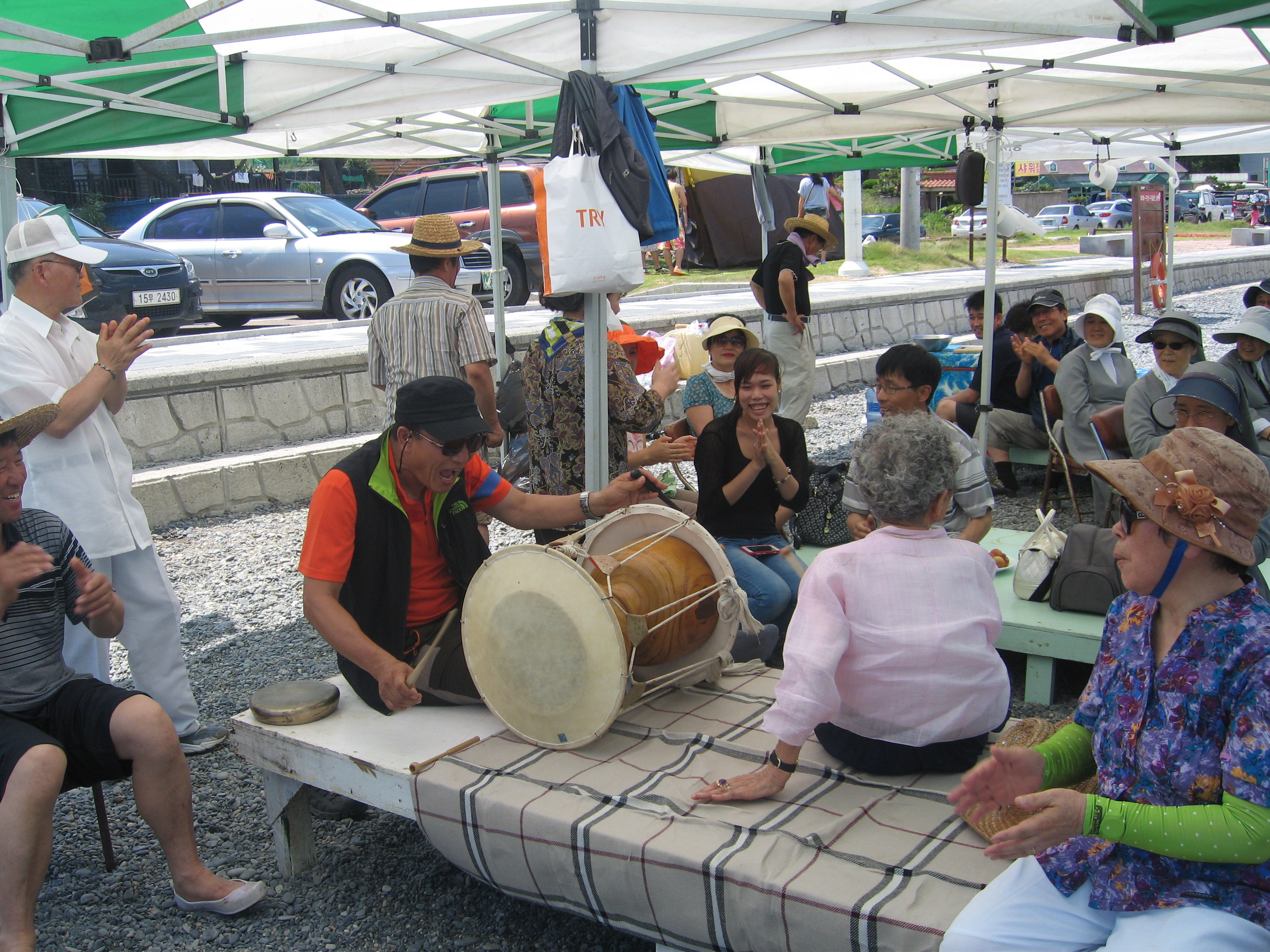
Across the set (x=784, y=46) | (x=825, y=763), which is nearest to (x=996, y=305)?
(x=784, y=46)

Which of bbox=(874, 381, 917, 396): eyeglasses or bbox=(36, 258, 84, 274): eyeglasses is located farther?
bbox=(874, 381, 917, 396): eyeglasses

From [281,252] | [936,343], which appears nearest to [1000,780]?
[936,343]

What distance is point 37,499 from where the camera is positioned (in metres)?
3.26

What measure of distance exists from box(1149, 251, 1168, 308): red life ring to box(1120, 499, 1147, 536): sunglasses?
1432 cm

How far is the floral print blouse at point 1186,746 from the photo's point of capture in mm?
1581

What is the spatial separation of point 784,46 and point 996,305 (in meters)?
3.67

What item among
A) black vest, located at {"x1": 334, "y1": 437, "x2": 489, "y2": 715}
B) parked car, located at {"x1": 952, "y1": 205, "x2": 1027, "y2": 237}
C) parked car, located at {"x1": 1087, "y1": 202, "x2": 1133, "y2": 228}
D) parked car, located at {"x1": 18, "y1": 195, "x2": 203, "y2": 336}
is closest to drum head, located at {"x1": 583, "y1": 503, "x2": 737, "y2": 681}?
black vest, located at {"x1": 334, "y1": 437, "x2": 489, "y2": 715}

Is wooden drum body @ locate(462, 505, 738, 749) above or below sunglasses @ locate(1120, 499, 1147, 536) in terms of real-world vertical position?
below

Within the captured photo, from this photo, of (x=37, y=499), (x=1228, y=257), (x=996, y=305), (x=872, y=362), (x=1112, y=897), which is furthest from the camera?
(x=1228, y=257)

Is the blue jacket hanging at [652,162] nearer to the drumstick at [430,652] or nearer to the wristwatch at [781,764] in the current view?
the drumstick at [430,652]

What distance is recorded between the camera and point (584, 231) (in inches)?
134

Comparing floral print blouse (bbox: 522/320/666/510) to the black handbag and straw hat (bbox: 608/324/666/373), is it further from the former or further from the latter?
straw hat (bbox: 608/324/666/373)

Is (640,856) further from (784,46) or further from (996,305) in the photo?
(996,305)

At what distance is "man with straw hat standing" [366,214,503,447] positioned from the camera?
4449 mm
